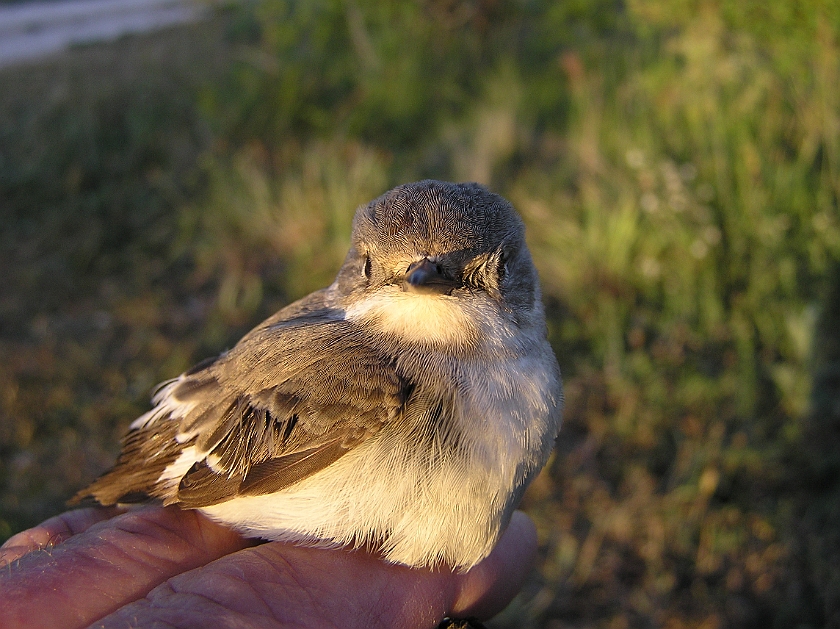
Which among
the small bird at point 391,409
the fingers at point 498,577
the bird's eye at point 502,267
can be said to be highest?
the bird's eye at point 502,267

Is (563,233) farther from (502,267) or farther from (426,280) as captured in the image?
(426,280)

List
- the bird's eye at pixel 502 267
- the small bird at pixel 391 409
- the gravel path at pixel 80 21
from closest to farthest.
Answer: the small bird at pixel 391 409 → the bird's eye at pixel 502 267 → the gravel path at pixel 80 21

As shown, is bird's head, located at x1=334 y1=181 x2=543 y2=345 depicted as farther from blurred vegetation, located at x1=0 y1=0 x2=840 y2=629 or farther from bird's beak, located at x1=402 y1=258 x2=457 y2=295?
blurred vegetation, located at x1=0 y1=0 x2=840 y2=629

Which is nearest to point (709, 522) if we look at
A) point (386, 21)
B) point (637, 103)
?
point (637, 103)

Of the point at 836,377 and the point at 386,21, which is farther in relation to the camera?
the point at 386,21

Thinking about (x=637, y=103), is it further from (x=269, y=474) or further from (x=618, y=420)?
(x=269, y=474)

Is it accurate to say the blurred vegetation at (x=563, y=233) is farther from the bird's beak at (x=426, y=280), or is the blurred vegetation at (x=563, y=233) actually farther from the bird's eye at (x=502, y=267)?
the bird's beak at (x=426, y=280)

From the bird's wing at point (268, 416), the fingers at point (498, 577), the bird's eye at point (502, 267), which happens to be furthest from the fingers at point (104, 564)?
the bird's eye at point (502, 267)

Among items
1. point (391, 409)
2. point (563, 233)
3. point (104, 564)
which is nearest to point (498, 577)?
point (391, 409)
